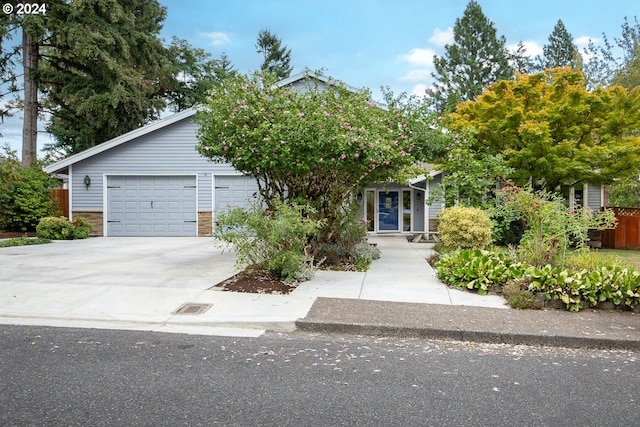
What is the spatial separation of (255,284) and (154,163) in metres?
10.6

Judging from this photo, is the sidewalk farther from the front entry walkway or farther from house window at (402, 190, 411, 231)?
house window at (402, 190, 411, 231)

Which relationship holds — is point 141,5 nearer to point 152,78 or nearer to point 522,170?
point 152,78

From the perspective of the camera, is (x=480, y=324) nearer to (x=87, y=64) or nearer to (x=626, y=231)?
(x=626, y=231)

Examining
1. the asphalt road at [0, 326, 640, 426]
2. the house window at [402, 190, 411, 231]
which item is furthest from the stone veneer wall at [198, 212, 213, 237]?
the asphalt road at [0, 326, 640, 426]

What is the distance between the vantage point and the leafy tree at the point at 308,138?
23.2 ft

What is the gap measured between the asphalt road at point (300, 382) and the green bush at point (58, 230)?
10.9 meters

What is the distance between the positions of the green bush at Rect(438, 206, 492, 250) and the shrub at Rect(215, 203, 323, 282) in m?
3.51

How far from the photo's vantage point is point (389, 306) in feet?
19.1

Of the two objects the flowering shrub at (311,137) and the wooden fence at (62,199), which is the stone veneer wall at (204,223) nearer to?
the wooden fence at (62,199)

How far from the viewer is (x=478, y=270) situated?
684cm

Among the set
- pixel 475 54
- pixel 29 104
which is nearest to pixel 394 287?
pixel 29 104

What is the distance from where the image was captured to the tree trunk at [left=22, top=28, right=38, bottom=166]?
1930cm

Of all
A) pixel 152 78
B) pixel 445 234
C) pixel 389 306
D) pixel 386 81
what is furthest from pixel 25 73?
pixel 389 306

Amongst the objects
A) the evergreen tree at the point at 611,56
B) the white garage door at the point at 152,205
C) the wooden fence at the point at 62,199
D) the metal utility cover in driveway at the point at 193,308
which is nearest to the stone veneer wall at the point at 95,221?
the white garage door at the point at 152,205
